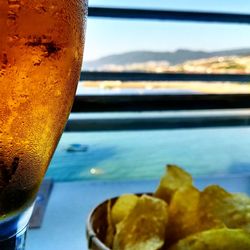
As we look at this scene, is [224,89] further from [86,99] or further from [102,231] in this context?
[102,231]

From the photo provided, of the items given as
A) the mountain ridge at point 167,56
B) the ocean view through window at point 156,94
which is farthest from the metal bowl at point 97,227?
the mountain ridge at point 167,56

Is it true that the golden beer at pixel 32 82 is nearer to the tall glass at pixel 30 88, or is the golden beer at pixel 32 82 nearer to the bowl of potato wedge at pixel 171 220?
the tall glass at pixel 30 88

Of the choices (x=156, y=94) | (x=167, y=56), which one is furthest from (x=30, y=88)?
(x=167, y=56)

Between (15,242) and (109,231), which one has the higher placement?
(15,242)

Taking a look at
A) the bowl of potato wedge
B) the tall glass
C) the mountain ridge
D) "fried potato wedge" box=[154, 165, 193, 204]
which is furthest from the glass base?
the mountain ridge

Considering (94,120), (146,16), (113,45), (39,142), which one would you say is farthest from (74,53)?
(113,45)

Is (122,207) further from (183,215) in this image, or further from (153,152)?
(153,152)
